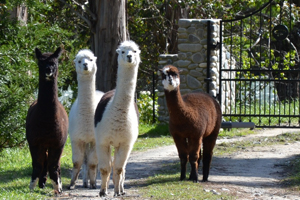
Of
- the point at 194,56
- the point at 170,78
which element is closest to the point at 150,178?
the point at 170,78

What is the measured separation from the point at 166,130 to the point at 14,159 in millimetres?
4353

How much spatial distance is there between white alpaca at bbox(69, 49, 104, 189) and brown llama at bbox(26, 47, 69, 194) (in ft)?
1.47

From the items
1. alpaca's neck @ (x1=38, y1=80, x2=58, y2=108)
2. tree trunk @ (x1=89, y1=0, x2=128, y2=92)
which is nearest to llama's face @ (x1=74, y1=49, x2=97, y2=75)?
alpaca's neck @ (x1=38, y1=80, x2=58, y2=108)

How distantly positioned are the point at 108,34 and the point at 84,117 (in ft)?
11.5

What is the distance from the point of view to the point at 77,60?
6.65 metres

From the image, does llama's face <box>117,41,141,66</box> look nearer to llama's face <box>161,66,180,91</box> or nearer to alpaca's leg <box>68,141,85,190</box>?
llama's face <box>161,66,180,91</box>

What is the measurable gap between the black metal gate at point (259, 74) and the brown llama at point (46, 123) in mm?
5267

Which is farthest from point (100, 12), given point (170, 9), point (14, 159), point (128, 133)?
point (170, 9)

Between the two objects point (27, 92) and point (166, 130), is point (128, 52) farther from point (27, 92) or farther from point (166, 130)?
point (166, 130)

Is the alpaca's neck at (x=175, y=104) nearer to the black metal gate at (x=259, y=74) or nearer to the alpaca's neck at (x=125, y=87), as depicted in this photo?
the alpaca's neck at (x=125, y=87)

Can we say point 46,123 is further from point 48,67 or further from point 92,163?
point 92,163

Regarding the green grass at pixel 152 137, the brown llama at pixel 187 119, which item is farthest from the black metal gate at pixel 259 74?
the brown llama at pixel 187 119

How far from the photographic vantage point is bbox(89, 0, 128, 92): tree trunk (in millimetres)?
9766

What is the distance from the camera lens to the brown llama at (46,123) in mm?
5938
